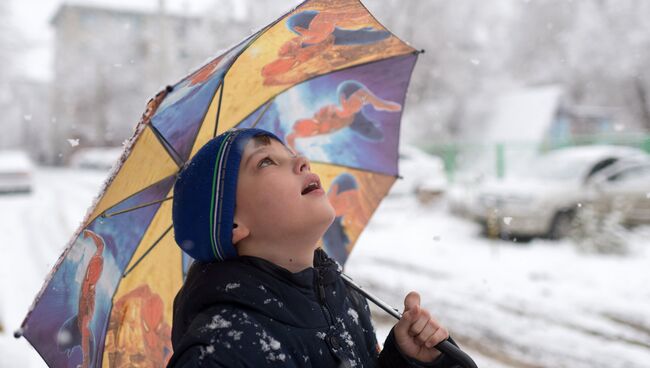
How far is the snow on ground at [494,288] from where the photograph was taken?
194 inches

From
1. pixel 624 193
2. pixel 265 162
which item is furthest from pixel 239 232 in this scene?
pixel 624 193

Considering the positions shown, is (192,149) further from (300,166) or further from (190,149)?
(300,166)

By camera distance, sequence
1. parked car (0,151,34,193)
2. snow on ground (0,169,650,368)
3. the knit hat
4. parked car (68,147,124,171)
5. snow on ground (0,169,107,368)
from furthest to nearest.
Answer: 1. parked car (68,147,124,171)
2. parked car (0,151,34,193)
3. snow on ground (0,169,650,368)
4. snow on ground (0,169,107,368)
5. the knit hat

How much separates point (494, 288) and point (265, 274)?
19.5 feet

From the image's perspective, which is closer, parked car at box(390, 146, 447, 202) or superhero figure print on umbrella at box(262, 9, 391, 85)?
superhero figure print on umbrella at box(262, 9, 391, 85)

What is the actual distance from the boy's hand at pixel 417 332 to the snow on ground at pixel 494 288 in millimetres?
1759

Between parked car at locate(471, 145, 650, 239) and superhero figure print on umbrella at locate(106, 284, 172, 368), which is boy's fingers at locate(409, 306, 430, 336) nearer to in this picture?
superhero figure print on umbrella at locate(106, 284, 172, 368)

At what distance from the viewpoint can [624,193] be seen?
9727mm

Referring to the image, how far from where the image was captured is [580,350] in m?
4.91

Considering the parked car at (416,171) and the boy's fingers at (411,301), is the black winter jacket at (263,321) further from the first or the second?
the parked car at (416,171)

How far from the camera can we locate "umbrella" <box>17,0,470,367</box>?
1.85 metres

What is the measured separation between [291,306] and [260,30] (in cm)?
87

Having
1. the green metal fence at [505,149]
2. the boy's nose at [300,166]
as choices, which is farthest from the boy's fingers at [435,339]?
the green metal fence at [505,149]

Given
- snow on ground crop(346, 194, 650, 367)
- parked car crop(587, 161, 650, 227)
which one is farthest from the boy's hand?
parked car crop(587, 161, 650, 227)
